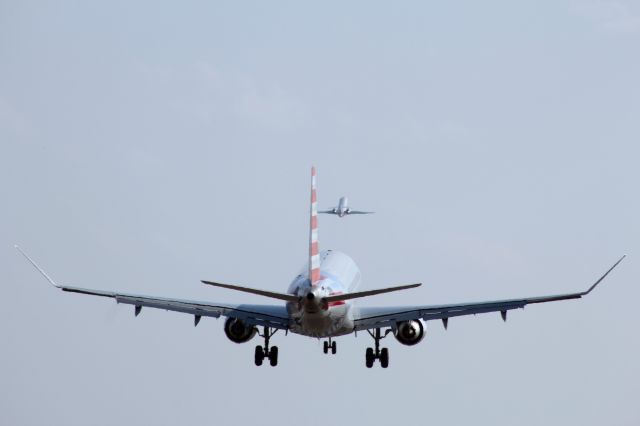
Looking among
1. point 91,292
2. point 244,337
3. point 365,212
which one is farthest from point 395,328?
point 365,212

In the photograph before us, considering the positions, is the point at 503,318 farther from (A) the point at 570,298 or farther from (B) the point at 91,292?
(B) the point at 91,292

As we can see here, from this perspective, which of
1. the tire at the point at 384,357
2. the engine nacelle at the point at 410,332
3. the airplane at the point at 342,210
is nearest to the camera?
the engine nacelle at the point at 410,332

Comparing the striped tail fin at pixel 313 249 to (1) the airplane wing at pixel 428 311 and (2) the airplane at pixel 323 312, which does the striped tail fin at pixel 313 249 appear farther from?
(1) the airplane wing at pixel 428 311

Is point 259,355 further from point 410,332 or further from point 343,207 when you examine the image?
point 343,207

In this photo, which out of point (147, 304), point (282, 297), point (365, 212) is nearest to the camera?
point (282, 297)

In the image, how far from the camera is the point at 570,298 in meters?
93.3

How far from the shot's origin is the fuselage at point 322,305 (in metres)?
90.5

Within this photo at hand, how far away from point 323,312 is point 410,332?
9.63m

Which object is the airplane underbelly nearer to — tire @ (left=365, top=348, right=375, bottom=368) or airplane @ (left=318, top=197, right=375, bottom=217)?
tire @ (left=365, top=348, right=375, bottom=368)

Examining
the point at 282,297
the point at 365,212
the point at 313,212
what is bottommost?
the point at 282,297

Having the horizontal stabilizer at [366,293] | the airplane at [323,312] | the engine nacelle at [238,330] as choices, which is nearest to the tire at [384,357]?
the airplane at [323,312]

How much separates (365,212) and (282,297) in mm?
74229

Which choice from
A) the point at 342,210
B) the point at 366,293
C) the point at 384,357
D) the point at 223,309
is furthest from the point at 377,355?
the point at 342,210

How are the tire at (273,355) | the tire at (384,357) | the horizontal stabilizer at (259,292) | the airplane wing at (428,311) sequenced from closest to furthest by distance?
the horizontal stabilizer at (259,292) < the airplane wing at (428,311) < the tire at (273,355) < the tire at (384,357)
